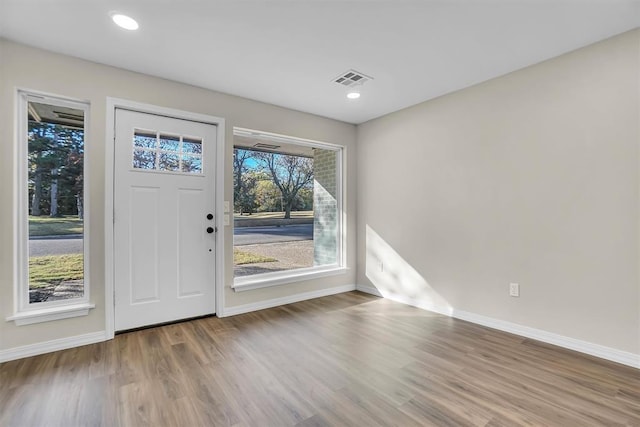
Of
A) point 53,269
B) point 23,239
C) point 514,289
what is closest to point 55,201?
point 23,239

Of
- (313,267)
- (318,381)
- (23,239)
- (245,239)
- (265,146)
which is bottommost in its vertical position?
(318,381)

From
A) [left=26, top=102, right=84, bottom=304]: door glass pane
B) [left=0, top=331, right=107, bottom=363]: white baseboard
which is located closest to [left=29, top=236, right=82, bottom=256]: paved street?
[left=26, top=102, right=84, bottom=304]: door glass pane

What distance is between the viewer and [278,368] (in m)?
2.25

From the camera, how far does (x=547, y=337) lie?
2654 mm

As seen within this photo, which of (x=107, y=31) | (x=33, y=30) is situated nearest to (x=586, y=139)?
(x=107, y=31)

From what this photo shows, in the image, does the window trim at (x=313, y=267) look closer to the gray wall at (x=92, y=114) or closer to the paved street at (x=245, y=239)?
the gray wall at (x=92, y=114)

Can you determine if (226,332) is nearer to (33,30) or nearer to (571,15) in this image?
(33,30)

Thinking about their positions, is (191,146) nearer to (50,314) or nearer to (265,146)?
(265,146)

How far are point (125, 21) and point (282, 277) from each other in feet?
9.54

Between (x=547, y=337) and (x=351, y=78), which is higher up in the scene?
(x=351, y=78)

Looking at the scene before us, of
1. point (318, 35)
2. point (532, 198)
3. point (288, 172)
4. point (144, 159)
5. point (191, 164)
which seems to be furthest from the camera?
point (288, 172)

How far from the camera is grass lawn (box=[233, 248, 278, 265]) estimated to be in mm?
3549

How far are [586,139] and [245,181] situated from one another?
3.32 meters

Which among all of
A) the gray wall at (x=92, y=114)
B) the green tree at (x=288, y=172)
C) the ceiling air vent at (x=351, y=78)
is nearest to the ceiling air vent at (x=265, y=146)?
the green tree at (x=288, y=172)
